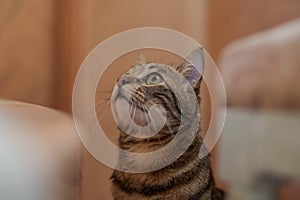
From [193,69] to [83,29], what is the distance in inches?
7.2

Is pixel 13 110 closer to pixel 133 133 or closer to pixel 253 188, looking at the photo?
pixel 133 133

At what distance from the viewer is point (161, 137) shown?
63cm

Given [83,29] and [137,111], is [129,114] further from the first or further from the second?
[83,29]

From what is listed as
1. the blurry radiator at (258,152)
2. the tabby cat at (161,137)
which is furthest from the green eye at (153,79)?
the blurry radiator at (258,152)

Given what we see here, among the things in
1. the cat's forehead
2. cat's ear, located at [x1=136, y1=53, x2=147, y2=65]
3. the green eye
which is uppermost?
cat's ear, located at [x1=136, y1=53, x2=147, y2=65]

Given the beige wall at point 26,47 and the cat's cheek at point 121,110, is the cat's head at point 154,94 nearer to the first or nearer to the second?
the cat's cheek at point 121,110

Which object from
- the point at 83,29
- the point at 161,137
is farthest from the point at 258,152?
the point at 83,29

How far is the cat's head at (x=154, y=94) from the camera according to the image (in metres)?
0.62

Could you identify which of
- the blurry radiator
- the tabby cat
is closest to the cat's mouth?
the tabby cat

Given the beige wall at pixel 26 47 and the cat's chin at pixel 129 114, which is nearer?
the cat's chin at pixel 129 114

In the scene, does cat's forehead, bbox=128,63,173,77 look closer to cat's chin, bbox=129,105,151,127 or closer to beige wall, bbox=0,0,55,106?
cat's chin, bbox=129,105,151,127

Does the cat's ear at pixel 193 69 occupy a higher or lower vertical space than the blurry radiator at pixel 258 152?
higher

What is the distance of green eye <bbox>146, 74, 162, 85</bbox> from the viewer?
629 mm

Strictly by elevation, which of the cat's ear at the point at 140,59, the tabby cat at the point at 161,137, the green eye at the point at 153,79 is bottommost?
the tabby cat at the point at 161,137
